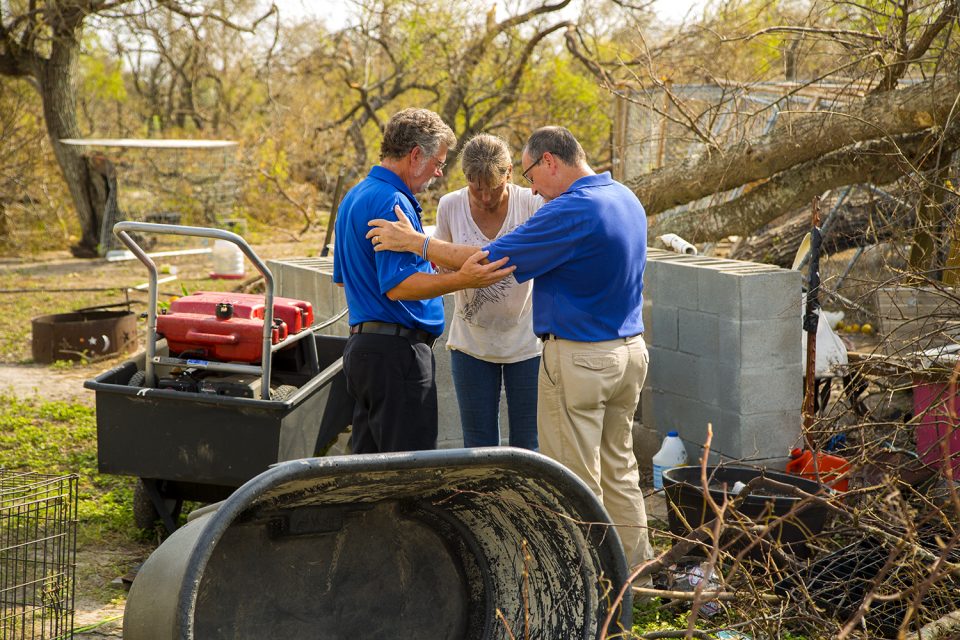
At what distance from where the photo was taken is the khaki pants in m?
3.89

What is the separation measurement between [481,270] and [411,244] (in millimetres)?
279

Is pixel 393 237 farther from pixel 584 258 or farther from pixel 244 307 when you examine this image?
pixel 244 307

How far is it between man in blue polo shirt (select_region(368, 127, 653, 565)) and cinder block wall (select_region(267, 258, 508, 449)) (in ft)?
5.37

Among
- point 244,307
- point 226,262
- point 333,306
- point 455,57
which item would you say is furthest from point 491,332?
point 455,57

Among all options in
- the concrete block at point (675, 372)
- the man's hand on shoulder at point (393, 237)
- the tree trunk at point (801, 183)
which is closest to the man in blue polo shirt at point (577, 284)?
the man's hand on shoulder at point (393, 237)

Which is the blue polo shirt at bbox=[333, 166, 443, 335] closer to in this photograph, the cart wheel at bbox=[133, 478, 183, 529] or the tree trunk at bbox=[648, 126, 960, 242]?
the cart wheel at bbox=[133, 478, 183, 529]

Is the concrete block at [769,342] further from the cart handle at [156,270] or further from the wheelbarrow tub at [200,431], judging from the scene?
the cart handle at [156,270]

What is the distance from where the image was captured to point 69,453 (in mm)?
6344

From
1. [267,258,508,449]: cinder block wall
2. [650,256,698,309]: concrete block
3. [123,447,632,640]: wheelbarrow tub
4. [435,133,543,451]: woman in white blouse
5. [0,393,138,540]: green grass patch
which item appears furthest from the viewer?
[267,258,508,449]: cinder block wall

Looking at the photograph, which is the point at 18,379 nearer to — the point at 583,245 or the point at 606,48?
the point at 583,245

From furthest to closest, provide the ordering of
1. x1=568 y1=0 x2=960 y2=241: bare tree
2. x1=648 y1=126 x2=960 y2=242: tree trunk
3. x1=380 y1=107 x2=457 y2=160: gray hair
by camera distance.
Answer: x1=648 y1=126 x2=960 y2=242: tree trunk
x1=568 y1=0 x2=960 y2=241: bare tree
x1=380 y1=107 x2=457 y2=160: gray hair

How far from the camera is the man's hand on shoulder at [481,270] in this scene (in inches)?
145

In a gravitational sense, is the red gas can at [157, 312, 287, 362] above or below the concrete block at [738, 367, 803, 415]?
above

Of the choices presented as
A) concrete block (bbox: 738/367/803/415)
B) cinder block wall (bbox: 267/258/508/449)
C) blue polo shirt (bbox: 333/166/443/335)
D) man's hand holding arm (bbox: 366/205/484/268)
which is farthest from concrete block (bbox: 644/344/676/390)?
man's hand holding arm (bbox: 366/205/484/268)
